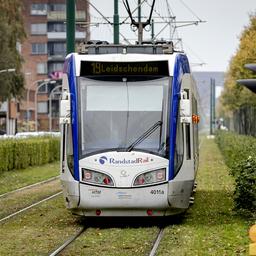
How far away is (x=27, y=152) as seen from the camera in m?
37.1

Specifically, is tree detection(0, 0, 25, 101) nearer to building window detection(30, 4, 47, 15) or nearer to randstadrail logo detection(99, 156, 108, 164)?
randstadrail logo detection(99, 156, 108, 164)

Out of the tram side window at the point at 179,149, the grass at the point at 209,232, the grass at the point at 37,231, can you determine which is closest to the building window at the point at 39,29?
the grass at the point at 209,232

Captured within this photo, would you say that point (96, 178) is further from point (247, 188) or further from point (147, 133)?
point (247, 188)

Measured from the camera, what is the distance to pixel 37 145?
3916cm

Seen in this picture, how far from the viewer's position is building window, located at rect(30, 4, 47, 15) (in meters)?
111

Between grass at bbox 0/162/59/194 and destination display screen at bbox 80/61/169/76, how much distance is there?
9.60 meters

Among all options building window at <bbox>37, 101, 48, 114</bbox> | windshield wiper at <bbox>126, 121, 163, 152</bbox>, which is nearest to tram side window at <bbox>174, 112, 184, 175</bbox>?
windshield wiper at <bbox>126, 121, 163, 152</bbox>

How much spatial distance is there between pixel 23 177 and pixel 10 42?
2979cm

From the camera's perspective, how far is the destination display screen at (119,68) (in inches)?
→ 572

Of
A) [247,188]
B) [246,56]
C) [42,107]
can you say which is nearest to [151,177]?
[247,188]

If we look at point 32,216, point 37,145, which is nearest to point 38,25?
point 37,145

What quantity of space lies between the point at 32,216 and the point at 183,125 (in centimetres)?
401

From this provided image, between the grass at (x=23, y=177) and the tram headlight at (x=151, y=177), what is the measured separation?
10162 mm

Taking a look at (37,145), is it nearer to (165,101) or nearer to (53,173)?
(53,173)
